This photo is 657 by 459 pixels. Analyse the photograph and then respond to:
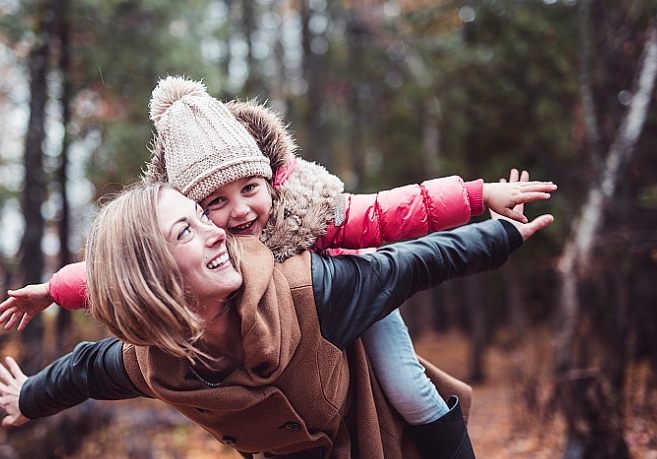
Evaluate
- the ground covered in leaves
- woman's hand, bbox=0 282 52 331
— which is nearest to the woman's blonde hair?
woman's hand, bbox=0 282 52 331

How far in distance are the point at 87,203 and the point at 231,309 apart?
10878 mm

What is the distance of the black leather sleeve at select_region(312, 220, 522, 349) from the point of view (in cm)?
191

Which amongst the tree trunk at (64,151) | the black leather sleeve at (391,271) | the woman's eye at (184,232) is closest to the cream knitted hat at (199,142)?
the woman's eye at (184,232)

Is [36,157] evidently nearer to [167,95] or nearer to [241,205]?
[167,95]

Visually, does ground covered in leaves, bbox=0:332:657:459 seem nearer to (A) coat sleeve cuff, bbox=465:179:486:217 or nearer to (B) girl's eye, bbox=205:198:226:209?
(A) coat sleeve cuff, bbox=465:179:486:217

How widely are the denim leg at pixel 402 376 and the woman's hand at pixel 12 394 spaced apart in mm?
1389

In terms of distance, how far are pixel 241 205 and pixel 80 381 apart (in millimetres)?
875

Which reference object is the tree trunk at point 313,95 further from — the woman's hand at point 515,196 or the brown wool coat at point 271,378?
the brown wool coat at point 271,378

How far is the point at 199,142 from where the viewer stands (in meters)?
2.08

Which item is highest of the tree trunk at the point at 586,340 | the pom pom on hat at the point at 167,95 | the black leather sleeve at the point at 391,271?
the pom pom on hat at the point at 167,95

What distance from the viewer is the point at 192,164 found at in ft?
6.75

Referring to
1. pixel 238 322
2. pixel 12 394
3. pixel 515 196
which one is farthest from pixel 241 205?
pixel 12 394

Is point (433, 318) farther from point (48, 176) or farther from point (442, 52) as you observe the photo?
point (48, 176)

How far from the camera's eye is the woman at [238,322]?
175 centimetres
